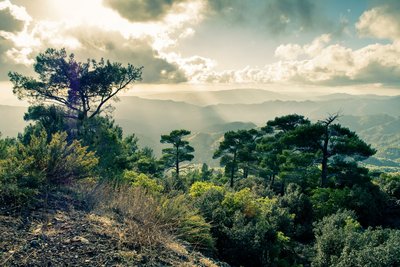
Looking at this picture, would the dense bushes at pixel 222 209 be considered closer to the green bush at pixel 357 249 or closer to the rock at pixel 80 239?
the green bush at pixel 357 249

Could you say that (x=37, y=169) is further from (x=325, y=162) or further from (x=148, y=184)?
(x=325, y=162)

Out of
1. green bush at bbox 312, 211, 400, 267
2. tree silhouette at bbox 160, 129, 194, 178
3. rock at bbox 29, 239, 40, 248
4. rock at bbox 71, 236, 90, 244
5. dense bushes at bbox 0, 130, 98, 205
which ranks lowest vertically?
tree silhouette at bbox 160, 129, 194, 178

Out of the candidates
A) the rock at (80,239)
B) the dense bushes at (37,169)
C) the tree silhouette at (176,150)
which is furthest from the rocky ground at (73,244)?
the tree silhouette at (176,150)

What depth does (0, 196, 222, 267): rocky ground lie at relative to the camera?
3.26m

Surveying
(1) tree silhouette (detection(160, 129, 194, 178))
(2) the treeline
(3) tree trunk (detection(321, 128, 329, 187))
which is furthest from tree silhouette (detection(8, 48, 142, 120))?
(3) tree trunk (detection(321, 128, 329, 187))

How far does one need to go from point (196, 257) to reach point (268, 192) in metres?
14.6

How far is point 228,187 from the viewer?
19.1 meters

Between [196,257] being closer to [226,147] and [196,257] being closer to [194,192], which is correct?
[194,192]

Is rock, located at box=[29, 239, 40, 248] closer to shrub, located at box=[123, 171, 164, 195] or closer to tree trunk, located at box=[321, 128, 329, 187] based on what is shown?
shrub, located at box=[123, 171, 164, 195]

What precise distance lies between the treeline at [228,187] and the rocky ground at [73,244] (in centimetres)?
49

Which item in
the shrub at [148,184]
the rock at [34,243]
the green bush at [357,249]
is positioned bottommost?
the green bush at [357,249]

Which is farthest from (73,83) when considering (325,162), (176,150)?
(325,162)

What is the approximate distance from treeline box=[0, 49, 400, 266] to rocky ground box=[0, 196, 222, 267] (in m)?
0.49

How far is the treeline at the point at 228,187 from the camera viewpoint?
545cm
